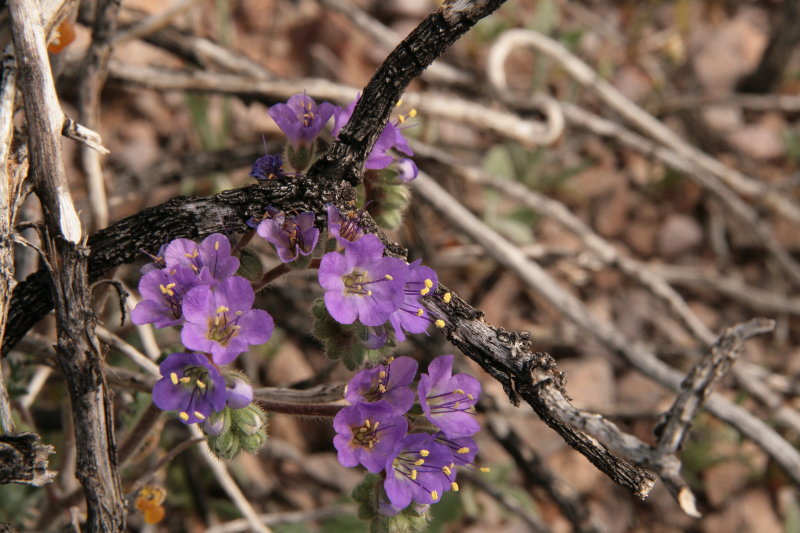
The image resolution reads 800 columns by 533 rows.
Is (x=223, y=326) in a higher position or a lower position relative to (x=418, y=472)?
higher

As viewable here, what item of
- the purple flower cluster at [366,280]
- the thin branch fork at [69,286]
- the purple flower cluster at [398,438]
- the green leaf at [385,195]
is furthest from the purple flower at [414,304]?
the thin branch fork at [69,286]

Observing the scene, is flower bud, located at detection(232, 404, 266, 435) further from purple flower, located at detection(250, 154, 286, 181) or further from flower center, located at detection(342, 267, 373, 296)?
purple flower, located at detection(250, 154, 286, 181)

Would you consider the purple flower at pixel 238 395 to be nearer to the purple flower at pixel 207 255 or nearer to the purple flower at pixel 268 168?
the purple flower at pixel 207 255

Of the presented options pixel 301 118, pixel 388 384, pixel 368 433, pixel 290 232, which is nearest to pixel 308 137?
pixel 301 118

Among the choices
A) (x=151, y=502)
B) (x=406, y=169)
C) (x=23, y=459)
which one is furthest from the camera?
(x=151, y=502)

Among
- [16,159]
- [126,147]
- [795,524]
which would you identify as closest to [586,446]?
[16,159]

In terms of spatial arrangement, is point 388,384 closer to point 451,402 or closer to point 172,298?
point 451,402

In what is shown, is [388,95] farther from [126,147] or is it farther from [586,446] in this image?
[126,147]
